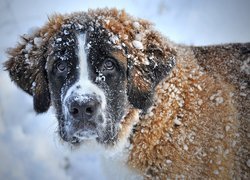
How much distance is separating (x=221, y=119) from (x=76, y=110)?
127cm

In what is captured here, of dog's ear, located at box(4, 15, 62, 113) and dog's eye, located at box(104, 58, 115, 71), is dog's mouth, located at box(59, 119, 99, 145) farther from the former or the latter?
dog's eye, located at box(104, 58, 115, 71)

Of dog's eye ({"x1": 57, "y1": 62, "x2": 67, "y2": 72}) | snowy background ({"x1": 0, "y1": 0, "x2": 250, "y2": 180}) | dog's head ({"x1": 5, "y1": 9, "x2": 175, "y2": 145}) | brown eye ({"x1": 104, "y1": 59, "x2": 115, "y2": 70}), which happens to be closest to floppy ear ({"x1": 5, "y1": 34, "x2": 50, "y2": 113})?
dog's head ({"x1": 5, "y1": 9, "x2": 175, "y2": 145})

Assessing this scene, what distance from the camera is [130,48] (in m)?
3.72

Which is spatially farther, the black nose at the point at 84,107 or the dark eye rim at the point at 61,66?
the dark eye rim at the point at 61,66

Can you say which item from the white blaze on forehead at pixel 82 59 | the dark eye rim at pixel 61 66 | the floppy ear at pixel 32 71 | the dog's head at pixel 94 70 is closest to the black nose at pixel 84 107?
the dog's head at pixel 94 70

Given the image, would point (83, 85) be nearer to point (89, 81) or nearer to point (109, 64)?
point (89, 81)

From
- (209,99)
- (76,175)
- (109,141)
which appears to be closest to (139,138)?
(109,141)

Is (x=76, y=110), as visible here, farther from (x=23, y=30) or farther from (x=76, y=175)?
(x=23, y=30)

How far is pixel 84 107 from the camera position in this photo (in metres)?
3.30

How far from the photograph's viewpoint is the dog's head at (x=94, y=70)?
349 centimetres

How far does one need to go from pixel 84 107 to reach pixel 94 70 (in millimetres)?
387

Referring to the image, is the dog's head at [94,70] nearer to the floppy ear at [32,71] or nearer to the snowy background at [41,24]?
the floppy ear at [32,71]

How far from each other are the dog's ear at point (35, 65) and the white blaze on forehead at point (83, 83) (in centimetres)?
44

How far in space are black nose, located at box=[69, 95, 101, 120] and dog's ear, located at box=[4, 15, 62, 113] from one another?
2.30 ft
